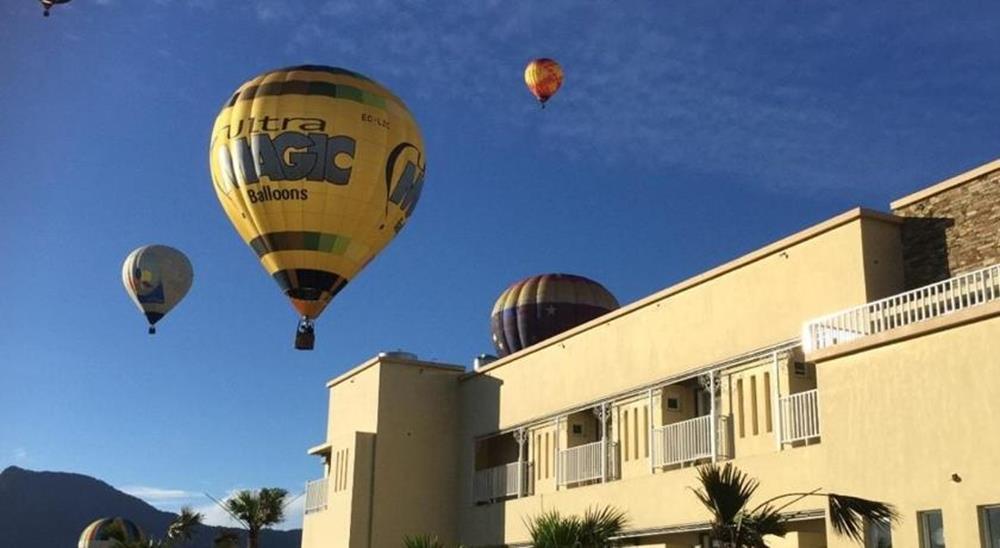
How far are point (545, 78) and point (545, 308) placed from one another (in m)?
7.28

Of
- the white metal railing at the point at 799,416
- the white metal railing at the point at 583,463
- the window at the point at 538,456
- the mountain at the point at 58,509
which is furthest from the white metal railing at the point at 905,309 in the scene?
the mountain at the point at 58,509

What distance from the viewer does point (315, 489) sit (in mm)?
36656

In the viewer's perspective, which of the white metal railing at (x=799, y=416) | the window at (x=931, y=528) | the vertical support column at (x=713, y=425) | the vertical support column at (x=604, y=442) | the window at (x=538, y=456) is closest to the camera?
the window at (x=931, y=528)

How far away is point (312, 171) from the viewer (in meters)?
28.0

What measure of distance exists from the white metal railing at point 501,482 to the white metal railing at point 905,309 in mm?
11549

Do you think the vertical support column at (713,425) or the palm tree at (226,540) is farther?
the palm tree at (226,540)

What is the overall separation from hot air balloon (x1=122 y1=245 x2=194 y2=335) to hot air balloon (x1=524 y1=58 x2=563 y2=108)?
44.8 ft

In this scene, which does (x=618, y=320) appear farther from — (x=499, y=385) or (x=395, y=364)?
(x=395, y=364)

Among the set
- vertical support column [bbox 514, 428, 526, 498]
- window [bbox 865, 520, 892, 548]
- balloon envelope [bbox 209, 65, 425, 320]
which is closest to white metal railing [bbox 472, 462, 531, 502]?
vertical support column [bbox 514, 428, 526, 498]

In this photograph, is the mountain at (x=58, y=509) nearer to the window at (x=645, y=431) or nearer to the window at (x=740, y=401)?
the window at (x=645, y=431)

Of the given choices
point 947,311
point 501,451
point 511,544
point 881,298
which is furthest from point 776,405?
point 501,451

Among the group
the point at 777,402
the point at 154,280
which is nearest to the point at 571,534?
the point at 777,402

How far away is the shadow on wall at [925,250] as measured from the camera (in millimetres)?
20578

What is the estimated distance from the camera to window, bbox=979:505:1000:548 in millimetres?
15961
